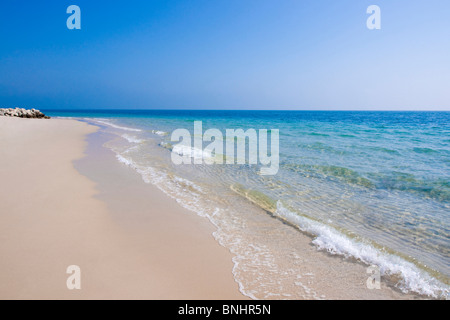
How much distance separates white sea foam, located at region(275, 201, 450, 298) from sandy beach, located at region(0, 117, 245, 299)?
177cm

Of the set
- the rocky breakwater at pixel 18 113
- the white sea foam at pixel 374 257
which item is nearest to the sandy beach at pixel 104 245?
the white sea foam at pixel 374 257

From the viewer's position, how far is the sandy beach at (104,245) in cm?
280

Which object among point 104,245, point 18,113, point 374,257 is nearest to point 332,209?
point 374,257

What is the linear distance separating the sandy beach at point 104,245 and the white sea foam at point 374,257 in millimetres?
1767

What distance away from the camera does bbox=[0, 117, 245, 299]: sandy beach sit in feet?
9.19

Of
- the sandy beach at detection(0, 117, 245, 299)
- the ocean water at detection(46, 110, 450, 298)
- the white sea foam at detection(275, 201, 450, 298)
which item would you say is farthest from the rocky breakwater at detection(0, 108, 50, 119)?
the white sea foam at detection(275, 201, 450, 298)

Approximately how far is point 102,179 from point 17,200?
86.1 inches

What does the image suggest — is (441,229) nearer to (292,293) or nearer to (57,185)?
(292,293)

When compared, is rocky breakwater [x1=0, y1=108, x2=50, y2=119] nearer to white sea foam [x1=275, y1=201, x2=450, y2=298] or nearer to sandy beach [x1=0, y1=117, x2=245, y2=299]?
sandy beach [x1=0, y1=117, x2=245, y2=299]

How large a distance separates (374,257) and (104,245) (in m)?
4.17

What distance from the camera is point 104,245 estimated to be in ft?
12.0

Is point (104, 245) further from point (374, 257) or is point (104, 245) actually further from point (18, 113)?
point (18, 113)

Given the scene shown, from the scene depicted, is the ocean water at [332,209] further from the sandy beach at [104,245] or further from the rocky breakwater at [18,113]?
the rocky breakwater at [18,113]

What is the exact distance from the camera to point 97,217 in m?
4.60
